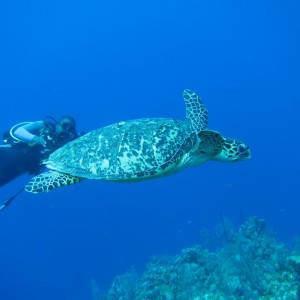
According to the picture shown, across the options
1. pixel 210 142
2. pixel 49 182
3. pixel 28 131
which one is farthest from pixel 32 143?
pixel 210 142

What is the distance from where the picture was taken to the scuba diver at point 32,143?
679 cm

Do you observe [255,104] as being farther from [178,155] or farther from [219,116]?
[178,155]

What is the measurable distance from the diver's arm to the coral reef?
16.3 feet

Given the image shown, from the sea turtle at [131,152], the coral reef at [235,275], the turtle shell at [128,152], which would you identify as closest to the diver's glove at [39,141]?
the sea turtle at [131,152]

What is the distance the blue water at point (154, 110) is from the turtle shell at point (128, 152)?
1172 centimetres

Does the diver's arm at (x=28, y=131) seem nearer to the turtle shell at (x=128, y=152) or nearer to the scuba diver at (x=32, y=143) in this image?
the scuba diver at (x=32, y=143)

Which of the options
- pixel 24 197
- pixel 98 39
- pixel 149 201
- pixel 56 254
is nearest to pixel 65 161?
pixel 56 254

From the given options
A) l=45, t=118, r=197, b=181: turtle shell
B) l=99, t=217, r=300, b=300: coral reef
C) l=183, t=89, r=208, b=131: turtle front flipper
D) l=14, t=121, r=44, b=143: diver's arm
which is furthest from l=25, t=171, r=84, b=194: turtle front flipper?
l=99, t=217, r=300, b=300: coral reef

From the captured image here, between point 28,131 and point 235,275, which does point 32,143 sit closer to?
point 28,131

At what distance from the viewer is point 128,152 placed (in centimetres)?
534

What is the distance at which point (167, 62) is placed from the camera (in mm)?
106688

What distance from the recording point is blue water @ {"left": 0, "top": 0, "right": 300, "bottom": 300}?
4228 cm

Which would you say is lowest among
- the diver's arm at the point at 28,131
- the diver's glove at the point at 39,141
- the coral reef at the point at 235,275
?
the coral reef at the point at 235,275

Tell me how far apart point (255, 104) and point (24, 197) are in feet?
220
